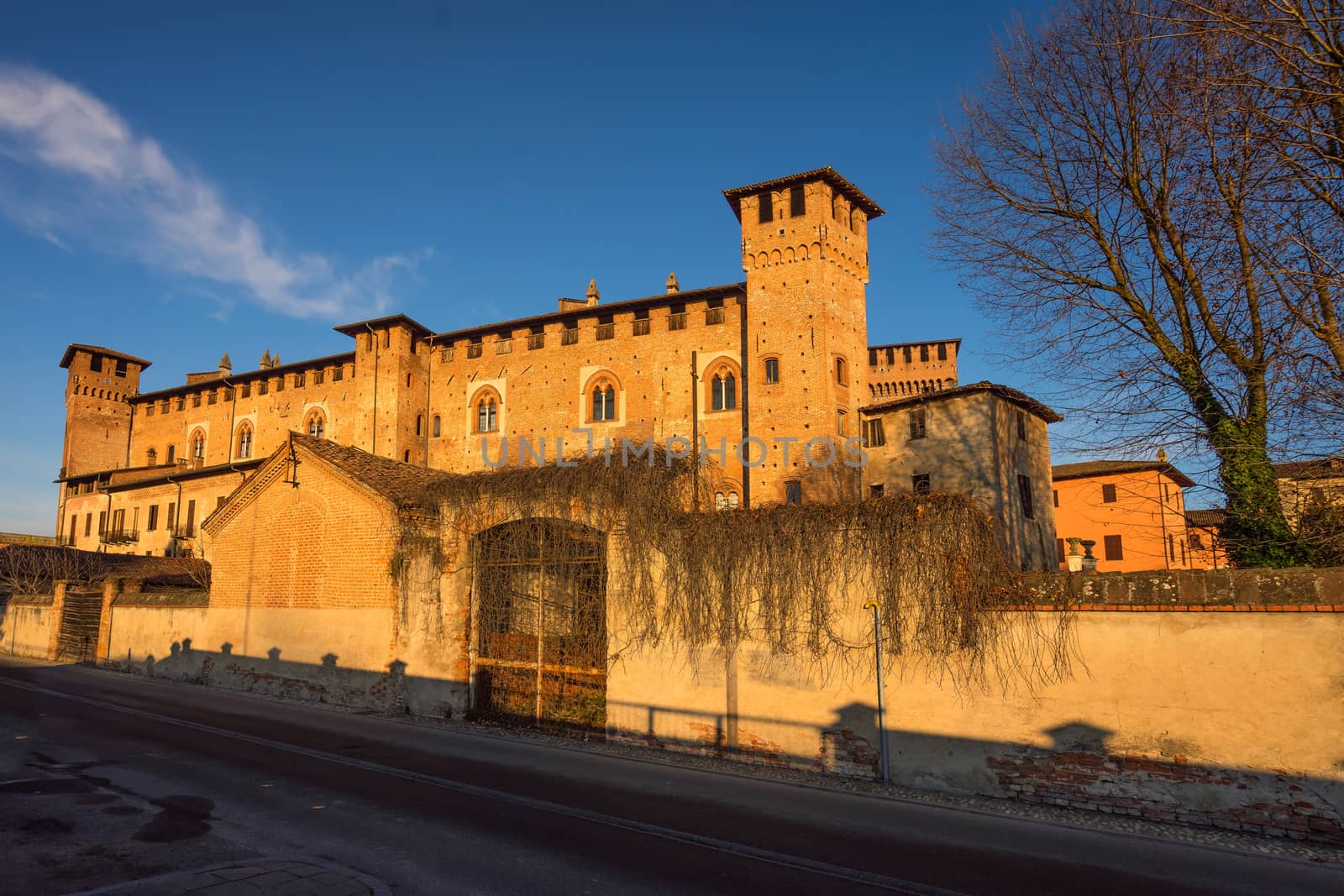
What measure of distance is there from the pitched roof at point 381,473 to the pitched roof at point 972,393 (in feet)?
56.0

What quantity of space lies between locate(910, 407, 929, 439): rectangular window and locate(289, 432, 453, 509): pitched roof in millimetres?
17285

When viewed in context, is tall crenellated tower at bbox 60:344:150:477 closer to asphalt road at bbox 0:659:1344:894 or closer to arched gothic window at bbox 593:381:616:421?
arched gothic window at bbox 593:381:616:421

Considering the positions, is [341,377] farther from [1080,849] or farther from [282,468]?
[1080,849]

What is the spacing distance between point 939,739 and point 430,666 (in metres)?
9.30

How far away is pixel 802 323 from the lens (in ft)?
99.9

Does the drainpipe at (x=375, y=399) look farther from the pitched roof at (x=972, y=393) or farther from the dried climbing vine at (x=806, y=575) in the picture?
the dried climbing vine at (x=806, y=575)

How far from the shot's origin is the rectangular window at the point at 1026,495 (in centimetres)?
2689

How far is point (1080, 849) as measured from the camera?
685cm

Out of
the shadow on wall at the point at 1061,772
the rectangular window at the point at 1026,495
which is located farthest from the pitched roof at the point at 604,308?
the shadow on wall at the point at 1061,772

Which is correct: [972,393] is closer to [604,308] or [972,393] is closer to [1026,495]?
[1026,495]

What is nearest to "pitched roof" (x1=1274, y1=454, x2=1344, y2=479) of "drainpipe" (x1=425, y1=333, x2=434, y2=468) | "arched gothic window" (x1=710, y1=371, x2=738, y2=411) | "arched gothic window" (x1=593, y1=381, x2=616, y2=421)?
"arched gothic window" (x1=710, y1=371, x2=738, y2=411)

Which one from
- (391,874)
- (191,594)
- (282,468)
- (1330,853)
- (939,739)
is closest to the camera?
(391,874)

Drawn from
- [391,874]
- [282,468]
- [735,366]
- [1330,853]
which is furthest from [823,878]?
[735,366]

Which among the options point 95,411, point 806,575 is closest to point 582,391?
point 806,575
